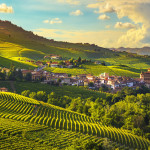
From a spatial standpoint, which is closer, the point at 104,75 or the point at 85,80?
the point at 85,80

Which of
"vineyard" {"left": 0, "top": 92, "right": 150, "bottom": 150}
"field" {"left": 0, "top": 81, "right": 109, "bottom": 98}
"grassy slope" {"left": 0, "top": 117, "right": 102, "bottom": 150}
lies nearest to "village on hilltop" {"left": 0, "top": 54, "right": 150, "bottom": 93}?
"field" {"left": 0, "top": 81, "right": 109, "bottom": 98}

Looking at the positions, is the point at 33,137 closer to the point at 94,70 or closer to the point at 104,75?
the point at 104,75

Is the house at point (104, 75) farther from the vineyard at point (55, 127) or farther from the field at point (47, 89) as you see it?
the vineyard at point (55, 127)

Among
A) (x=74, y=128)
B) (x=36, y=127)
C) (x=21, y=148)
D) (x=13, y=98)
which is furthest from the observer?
(x=13, y=98)

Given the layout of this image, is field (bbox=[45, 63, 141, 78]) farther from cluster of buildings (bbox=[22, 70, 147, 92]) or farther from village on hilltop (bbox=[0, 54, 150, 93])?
cluster of buildings (bbox=[22, 70, 147, 92])

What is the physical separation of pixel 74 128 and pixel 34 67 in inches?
3836

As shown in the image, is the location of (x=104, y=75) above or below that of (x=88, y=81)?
above

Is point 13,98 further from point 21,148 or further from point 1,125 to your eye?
point 21,148

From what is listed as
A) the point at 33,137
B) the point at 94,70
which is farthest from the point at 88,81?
the point at 33,137

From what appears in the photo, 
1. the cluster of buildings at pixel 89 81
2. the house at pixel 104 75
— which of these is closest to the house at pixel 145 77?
the cluster of buildings at pixel 89 81

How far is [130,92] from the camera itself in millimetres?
96875

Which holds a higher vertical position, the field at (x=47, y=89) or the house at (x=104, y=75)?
the house at (x=104, y=75)

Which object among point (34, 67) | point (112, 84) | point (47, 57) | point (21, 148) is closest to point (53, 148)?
point (21, 148)

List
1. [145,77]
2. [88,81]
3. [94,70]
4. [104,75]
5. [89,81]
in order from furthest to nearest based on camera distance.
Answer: [94,70] → [145,77] → [104,75] → [89,81] → [88,81]
